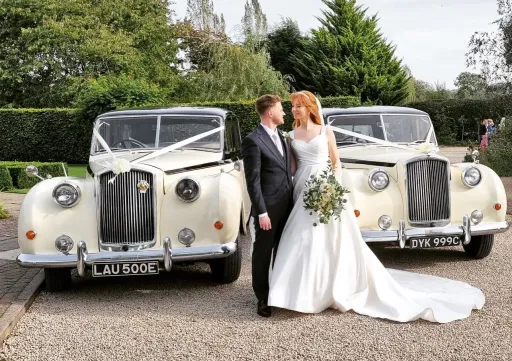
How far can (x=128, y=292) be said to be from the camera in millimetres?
6559

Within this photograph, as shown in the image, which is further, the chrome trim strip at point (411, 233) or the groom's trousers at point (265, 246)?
the chrome trim strip at point (411, 233)

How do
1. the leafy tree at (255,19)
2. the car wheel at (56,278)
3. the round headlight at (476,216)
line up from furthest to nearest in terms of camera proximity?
the leafy tree at (255,19), the round headlight at (476,216), the car wheel at (56,278)

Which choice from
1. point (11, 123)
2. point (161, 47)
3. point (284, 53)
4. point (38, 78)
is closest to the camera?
point (11, 123)

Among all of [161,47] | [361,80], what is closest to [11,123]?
[161,47]

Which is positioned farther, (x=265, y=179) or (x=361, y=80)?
(x=361, y=80)

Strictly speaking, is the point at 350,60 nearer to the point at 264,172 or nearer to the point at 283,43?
the point at 283,43

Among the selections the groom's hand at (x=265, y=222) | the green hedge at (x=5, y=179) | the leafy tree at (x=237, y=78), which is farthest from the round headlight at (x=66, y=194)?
the leafy tree at (x=237, y=78)

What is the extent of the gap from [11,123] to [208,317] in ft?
75.9

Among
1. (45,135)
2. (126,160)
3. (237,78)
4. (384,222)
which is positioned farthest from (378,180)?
(237,78)

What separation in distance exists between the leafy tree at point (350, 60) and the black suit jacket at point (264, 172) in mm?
30591

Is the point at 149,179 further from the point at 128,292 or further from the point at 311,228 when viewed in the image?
the point at 311,228

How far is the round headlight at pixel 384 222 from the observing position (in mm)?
7137

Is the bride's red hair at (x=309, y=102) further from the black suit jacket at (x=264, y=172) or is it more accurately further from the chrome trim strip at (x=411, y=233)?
the chrome trim strip at (x=411, y=233)

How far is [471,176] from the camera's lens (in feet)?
24.4
